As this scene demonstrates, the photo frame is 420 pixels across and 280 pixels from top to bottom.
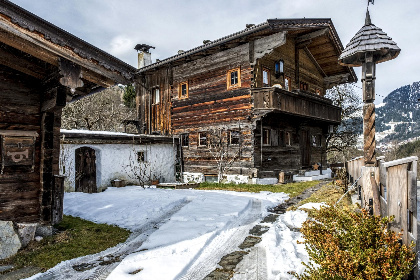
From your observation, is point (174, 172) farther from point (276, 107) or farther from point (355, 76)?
point (355, 76)

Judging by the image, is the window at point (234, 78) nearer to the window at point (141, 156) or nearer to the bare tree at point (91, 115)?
the window at point (141, 156)

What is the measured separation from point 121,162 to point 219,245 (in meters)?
11.0

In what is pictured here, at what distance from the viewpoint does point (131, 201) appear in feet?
31.5

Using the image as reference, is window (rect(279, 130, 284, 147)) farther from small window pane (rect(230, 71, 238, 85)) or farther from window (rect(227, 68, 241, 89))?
small window pane (rect(230, 71, 238, 85))

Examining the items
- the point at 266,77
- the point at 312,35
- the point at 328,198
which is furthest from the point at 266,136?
the point at 328,198

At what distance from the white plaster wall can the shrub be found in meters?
11.5

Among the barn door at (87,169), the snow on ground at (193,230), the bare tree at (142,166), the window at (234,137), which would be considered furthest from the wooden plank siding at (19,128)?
the window at (234,137)

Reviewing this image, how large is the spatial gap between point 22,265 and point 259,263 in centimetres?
396

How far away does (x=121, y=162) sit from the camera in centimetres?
Result: 1530

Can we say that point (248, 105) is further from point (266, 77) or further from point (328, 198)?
point (328, 198)

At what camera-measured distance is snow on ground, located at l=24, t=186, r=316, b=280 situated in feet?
14.6

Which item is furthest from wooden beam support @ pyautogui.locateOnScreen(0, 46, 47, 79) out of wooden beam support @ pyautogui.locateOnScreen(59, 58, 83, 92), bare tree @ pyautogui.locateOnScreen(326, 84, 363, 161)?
bare tree @ pyautogui.locateOnScreen(326, 84, 363, 161)

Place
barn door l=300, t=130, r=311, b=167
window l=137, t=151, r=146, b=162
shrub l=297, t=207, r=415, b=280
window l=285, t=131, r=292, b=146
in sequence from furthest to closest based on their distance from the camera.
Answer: barn door l=300, t=130, r=311, b=167 < window l=285, t=131, r=292, b=146 < window l=137, t=151, r=146, b=162 < shrub l=297, t=207, r=415, b=280

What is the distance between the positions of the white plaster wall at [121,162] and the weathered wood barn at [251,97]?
157cm
